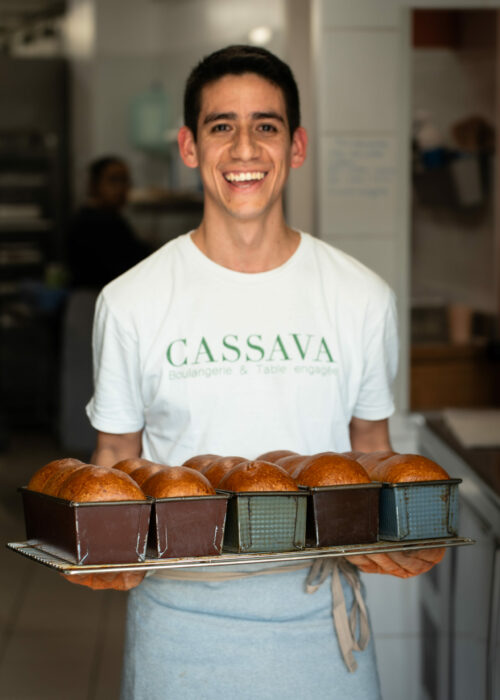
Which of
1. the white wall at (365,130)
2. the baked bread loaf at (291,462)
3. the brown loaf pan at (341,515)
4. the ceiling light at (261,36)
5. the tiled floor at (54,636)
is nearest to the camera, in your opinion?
the brown loaf pan at (341,515)

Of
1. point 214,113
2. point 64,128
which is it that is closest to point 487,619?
point 214,113

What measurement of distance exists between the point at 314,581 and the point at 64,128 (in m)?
7.51

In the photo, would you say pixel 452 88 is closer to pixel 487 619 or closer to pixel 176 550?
pixel 487 619

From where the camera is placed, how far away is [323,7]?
338cm

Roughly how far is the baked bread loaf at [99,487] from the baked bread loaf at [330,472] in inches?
9.5

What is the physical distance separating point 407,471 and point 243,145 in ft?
1.89

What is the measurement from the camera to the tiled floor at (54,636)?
3160 mm

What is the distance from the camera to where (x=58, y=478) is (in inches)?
54.3

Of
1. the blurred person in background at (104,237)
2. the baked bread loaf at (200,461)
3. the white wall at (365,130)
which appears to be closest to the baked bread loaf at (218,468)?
the baked bread loaf at (200,461)

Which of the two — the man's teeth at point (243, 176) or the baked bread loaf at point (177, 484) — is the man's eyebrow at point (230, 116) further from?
the baked bread loaf at point (177, 484)

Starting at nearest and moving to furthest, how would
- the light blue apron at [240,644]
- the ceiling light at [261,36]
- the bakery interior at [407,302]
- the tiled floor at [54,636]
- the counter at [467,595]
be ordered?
1. the light blue apron at [240,644]
2. the counter at [467,595]
3. the bakery interior at [407,302]
4. the tiled floor at [54,636]
5. the ceiling light at [261,36]

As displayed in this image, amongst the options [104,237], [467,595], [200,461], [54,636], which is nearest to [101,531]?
[200,461]

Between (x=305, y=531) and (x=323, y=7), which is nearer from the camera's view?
(x=305, y=531)

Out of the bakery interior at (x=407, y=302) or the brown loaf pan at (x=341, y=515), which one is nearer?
the brown loaf pan at (x=341, y=515)
